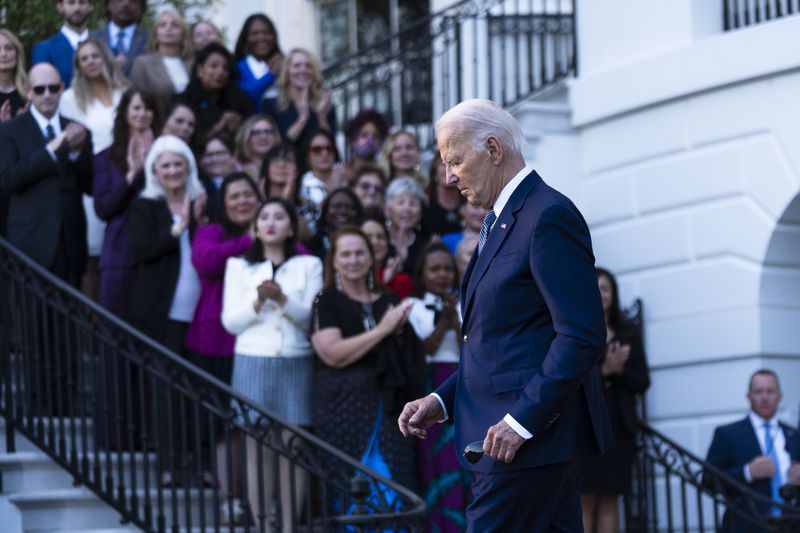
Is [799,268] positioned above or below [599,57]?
below

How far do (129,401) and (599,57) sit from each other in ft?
18.0

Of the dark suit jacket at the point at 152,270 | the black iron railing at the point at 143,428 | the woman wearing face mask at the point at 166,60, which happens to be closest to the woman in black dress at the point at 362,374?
the black iron railing at the point at 143,428

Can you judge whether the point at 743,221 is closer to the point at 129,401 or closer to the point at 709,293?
the point at 709,293

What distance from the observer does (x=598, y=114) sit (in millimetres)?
12797

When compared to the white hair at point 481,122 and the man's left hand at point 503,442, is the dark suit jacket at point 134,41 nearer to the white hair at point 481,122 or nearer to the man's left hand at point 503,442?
the white hair at point 481,122

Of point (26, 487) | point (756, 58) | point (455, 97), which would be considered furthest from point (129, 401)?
point (455, 97)

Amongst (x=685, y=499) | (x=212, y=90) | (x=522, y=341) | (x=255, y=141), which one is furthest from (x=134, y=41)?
(x=522, y=341)

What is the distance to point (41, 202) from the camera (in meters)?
10.0

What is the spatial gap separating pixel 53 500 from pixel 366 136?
14.7ft

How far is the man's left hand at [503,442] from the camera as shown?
4984 millimetres

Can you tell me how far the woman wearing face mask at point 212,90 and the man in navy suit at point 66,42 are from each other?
849 millimetres

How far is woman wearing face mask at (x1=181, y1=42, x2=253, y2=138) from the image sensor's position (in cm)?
1190

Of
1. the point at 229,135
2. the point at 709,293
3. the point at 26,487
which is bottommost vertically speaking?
the point at 26,487

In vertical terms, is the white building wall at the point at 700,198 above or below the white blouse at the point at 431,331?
above
